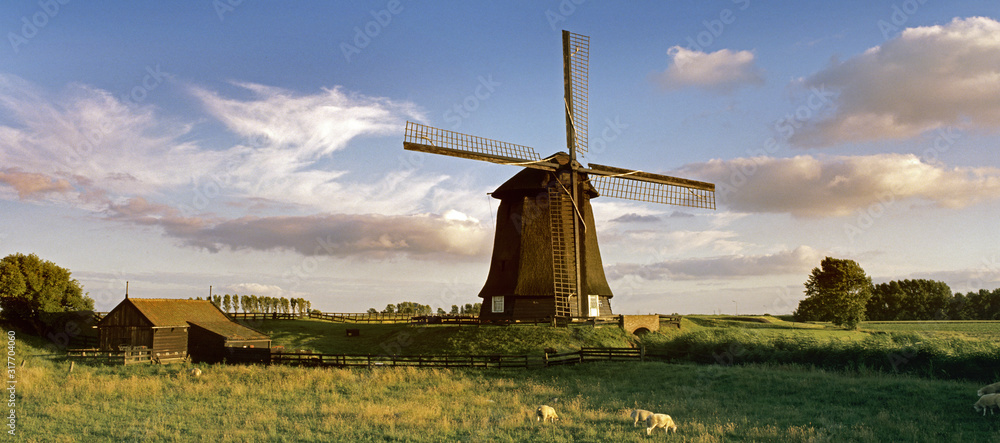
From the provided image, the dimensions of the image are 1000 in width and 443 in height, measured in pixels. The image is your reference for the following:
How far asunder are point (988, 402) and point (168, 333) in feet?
126

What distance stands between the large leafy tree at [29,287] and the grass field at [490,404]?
66.0ft

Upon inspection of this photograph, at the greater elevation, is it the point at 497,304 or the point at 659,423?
the point at 497,304

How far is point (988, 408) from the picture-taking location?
15547 millimetres

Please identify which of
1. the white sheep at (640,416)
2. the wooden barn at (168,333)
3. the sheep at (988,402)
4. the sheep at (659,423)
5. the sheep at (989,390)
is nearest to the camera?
the sheep at (659,423)

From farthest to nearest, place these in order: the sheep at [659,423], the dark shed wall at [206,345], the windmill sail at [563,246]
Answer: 1. the dark shed wall at [206,345]
2. the windmill sail at [563,246]
3. the sheep at [659,423]

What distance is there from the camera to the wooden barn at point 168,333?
35.0 meters

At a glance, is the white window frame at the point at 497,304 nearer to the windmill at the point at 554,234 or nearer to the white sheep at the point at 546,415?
the windmill at the point at 554,234

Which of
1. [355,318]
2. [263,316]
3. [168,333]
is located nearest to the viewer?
[168,333]

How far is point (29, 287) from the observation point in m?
45.2

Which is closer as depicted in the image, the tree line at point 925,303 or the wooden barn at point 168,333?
the wooden barn at point 168,333

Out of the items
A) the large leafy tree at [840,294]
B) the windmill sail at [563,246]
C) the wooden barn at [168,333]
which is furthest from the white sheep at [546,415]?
the large leafy tree at [840,294]

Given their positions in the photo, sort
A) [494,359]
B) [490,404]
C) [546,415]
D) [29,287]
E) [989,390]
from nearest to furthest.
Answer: [546,415] → [989,390] → [490,404] → [494,359] → [29,287]

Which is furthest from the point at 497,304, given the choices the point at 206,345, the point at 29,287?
the point at 29,287

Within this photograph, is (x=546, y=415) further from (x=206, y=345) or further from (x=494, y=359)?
(x=206, y=345)
